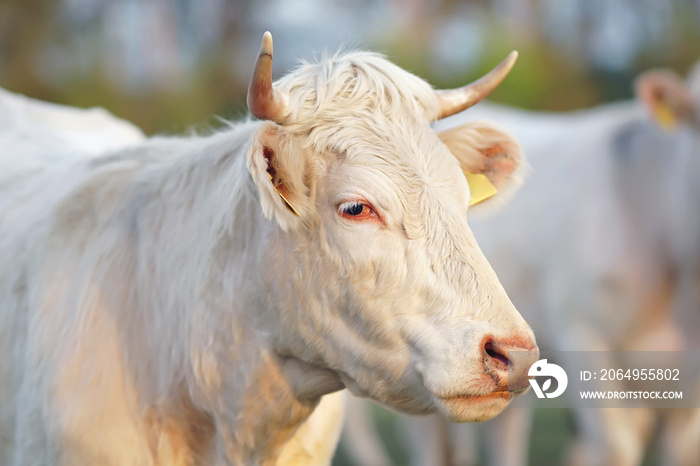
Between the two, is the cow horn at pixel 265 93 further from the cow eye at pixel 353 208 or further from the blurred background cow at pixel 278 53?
the blurred background cow at pixel 278 53

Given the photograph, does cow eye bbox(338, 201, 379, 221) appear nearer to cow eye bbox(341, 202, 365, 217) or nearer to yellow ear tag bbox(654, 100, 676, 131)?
cow eye bbox(341, 202, 365, 217)

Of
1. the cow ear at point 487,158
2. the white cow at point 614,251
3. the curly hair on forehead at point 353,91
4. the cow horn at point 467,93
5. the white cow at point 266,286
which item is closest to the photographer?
the white cow at point 266,286

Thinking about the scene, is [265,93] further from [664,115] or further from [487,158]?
[664,115]

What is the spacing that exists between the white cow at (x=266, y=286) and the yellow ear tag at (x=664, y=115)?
2.56 metres

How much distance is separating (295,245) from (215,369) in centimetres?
45

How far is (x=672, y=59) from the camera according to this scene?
16.7 m

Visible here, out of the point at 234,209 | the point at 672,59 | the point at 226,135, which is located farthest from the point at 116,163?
the point at 672,59

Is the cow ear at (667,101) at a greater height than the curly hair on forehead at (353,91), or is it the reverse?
the curly hair on forehead at (353,91)

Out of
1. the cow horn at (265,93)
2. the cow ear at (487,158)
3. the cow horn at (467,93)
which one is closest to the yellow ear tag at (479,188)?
the cow ear at (487,158)

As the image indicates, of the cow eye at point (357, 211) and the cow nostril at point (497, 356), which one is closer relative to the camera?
the cow nostril at point (497, 356)

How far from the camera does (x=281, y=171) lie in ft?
7.61

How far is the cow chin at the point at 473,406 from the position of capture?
214 centimetres

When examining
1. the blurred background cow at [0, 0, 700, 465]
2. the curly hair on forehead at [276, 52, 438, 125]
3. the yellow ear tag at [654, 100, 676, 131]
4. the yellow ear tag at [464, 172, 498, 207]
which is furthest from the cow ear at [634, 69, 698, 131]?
the blurred background cow at [0, 0, 700, 465]

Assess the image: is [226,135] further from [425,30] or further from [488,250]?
[425,30]
